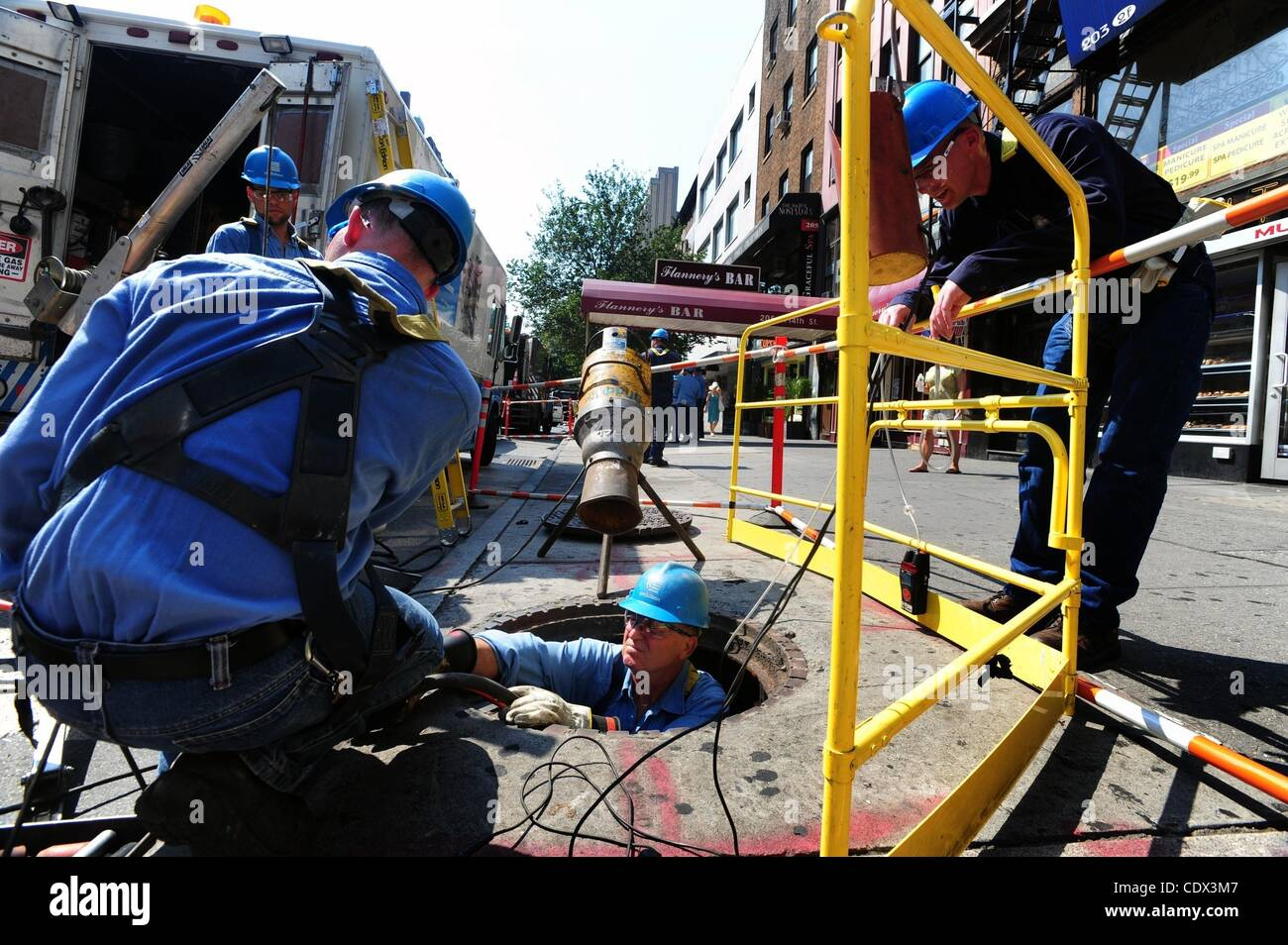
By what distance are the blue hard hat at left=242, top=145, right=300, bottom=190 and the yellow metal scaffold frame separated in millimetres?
4316

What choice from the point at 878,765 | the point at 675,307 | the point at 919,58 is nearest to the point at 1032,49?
the point at 919,58

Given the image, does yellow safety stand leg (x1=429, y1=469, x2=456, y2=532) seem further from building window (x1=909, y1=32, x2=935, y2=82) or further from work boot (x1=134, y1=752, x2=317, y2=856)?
building window (x1=909, y1=32, x2=935, y2=82)

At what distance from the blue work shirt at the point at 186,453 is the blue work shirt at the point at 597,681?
1446 mm

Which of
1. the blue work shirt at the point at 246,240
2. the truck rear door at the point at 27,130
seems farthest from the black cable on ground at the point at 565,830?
the truck rear door at the point at 27,130

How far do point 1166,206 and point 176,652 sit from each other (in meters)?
3.36

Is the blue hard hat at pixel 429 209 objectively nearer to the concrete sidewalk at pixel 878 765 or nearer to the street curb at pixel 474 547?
the concrete sidewalk at pixel 878 765

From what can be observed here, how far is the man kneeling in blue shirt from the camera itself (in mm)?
2820

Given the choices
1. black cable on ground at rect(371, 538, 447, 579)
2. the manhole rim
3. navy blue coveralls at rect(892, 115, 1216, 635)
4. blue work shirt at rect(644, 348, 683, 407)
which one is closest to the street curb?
black cable on ground at rect(371, 538, 447, 579)

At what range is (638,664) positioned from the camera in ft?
9.57

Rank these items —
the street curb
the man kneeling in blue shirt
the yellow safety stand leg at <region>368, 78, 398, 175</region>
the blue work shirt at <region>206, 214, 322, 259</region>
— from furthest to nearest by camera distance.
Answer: the yellow safety stand leg at <region>368, 78, 398, 175</region> → the blue work shirt at <region>206, 214, 322, 259</region> → the street curb → the man kneeling in blue shirt

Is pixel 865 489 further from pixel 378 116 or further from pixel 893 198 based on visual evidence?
pixel 378 116

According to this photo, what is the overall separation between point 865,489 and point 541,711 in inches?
59.1

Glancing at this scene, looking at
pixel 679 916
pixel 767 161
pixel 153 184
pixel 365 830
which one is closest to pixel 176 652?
pixel 365 830

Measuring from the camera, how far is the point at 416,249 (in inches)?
66.8
